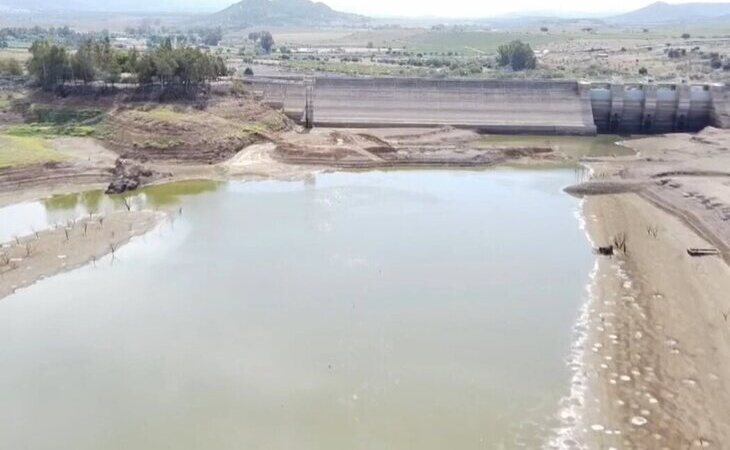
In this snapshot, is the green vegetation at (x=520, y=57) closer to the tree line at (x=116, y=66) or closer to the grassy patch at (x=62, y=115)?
the tree line at (x=116, y=66)

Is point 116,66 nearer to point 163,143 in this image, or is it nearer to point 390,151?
point 163,143

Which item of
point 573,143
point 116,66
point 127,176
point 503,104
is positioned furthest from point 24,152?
point 573,143

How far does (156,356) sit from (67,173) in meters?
20.8

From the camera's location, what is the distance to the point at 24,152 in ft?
124

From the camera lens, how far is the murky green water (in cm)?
1620

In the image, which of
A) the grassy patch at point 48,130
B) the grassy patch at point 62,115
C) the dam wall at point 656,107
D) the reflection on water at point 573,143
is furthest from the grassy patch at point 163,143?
the dam wall at point 656,107

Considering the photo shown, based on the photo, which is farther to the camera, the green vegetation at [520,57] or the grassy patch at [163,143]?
the green vegetation at [520,57]

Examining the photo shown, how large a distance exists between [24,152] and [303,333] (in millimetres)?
23732

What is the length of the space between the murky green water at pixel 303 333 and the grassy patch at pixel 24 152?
494cm

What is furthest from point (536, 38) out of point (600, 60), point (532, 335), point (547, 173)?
point (532, 335)

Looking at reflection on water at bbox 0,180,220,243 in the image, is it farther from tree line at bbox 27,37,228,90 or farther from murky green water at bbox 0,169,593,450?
tree line at bbox 27,37,228,90

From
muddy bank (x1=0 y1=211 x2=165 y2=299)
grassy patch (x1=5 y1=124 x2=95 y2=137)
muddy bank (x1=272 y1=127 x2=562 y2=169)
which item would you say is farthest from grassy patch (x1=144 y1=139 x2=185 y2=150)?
muddy bank (x1=0 y1=211 x2=165 y2=299)

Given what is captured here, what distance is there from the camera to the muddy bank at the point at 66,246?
24.5 meters

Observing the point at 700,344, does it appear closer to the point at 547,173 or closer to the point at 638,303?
the point at 638,303
